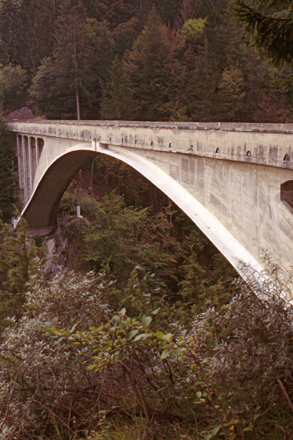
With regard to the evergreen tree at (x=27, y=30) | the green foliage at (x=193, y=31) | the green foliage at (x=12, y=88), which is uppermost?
the evergreen tree at (x=27, y=30)

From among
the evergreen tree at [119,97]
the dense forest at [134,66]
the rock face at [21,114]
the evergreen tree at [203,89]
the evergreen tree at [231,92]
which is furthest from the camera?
the rock face at [21,114]

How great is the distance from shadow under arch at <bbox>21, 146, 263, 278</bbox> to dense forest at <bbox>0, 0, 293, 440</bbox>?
1259 millimetres

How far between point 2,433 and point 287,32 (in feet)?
18.5

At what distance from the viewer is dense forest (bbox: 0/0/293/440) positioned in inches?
150

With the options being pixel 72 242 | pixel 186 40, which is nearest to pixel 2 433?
pixel 72 242

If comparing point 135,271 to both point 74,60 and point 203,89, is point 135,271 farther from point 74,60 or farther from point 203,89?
point 74,60

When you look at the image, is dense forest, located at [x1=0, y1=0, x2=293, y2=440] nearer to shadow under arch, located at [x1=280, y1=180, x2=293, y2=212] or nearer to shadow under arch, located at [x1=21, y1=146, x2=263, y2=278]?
shadow under arch, located at [x1=280, y1=180, x2=293, y2=212]

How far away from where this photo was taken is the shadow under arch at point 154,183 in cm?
785

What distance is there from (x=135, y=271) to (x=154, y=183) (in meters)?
8.84

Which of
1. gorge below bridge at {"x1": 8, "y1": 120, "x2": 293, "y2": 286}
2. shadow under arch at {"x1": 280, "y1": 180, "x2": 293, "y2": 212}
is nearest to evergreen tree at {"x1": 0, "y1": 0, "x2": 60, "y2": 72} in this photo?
gorge below bridge at {"x1": 8, "y1": 120, "x2": 293, "y2": 286}

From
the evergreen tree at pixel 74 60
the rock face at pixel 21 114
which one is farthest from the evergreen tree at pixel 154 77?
the rock face at pixel 21 114

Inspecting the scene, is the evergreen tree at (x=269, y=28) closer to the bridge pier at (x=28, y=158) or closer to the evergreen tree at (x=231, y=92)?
the bridge pier at (x=28, y=158)

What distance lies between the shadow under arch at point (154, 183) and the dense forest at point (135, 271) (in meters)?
1.26

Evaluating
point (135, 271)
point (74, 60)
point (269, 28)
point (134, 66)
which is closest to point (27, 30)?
point (74, 60)
